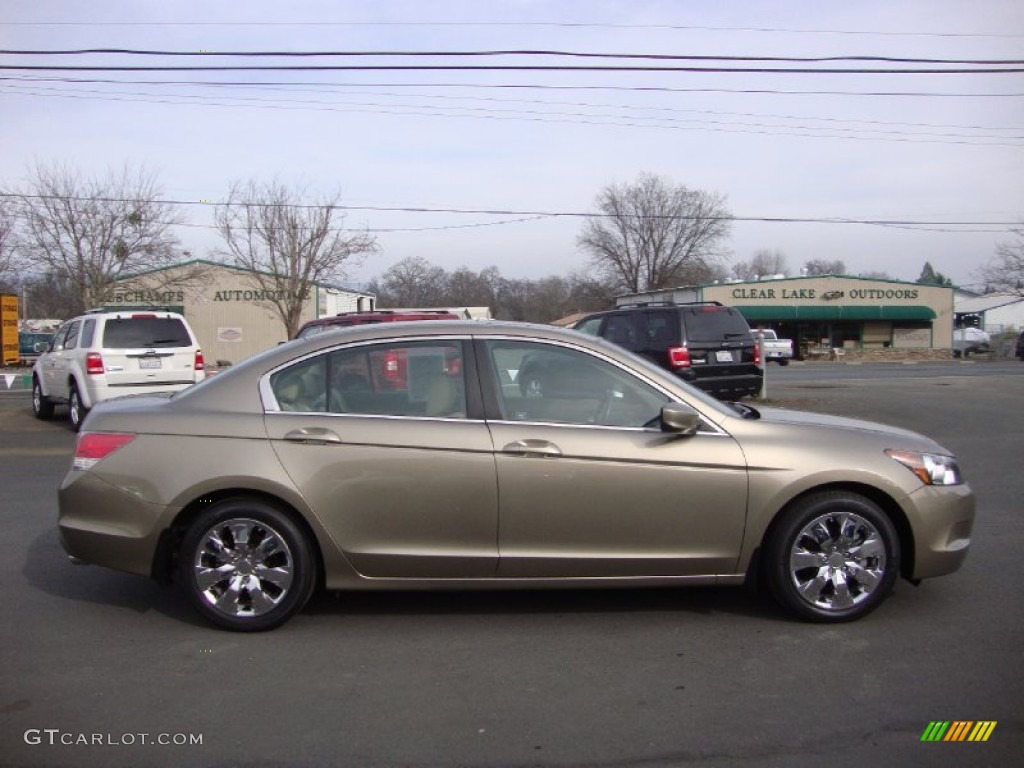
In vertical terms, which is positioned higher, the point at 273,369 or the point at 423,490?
the point at 273,369

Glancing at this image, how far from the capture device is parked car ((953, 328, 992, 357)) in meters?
53.5

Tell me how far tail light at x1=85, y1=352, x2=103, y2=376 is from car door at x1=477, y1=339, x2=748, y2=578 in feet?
31.7

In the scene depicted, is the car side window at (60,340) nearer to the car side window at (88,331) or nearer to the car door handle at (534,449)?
the car side window at (88,331)

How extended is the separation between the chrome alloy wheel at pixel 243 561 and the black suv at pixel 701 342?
947 cm

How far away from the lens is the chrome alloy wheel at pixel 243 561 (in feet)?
15.0

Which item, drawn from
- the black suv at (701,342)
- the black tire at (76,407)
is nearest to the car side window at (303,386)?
the black suv at (701,342)

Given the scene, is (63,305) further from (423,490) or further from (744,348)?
(423,490)

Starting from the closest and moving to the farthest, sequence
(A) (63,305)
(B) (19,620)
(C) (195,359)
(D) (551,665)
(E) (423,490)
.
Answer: (D) (551,665), (E) (423,490), (B) (19,620), (C) (195,359), (A) (63,305)

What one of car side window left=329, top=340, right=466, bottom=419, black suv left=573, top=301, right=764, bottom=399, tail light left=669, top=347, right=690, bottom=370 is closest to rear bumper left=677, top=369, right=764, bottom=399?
black suv left=573, top=301, right=764, bottom=399

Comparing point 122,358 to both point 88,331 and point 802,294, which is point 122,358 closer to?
point 88,331

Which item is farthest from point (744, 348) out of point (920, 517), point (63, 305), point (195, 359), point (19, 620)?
point (63, 305)

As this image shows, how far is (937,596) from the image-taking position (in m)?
5.20

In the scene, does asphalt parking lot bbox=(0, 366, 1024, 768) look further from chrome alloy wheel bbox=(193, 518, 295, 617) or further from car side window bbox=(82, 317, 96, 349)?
car side window bbox=(82, 317, 96, 349)

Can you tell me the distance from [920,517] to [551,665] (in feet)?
7.07
